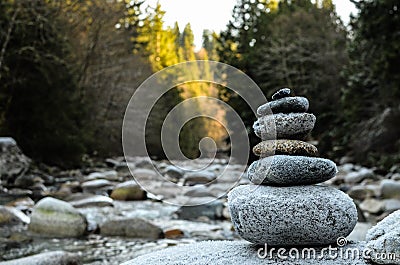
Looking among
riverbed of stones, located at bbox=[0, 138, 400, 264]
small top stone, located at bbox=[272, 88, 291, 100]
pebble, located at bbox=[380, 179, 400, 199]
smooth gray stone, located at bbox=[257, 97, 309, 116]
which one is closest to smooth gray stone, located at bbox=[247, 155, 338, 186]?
smooth gray stone, located at bbox=[257, 97, 309, 116]

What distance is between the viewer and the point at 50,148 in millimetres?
19203

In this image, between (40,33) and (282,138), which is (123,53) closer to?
(40,33)

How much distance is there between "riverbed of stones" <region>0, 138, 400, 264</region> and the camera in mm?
7174

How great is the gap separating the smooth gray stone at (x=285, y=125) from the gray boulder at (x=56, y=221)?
5323mm

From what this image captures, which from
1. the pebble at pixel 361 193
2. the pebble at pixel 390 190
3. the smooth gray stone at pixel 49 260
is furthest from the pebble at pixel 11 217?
the pebble at pixel 390 190

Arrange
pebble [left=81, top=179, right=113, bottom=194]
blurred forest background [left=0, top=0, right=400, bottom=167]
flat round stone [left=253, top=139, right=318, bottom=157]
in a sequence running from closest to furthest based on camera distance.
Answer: flat round stone [left=253, top=139, right=318, bottom=157], pebble [left=81, top=179, right=113, bottom=194], blurred forest background [left=0, top=0, right=400, bottom=167]

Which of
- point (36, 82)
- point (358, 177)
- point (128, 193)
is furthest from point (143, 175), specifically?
point (358, 177)

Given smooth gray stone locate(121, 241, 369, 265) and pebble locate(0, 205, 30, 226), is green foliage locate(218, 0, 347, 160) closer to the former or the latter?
pebble locate(0, 205, 30, 226)

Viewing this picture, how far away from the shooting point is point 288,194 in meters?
3.44

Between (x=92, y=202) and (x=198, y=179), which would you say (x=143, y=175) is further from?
(x=92, y=202)

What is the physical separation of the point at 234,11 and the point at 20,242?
3275 cm

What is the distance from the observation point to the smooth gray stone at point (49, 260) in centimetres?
536

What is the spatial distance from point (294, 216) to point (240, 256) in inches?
21.8

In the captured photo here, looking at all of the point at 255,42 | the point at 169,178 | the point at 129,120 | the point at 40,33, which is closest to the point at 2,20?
the point at 40,33
